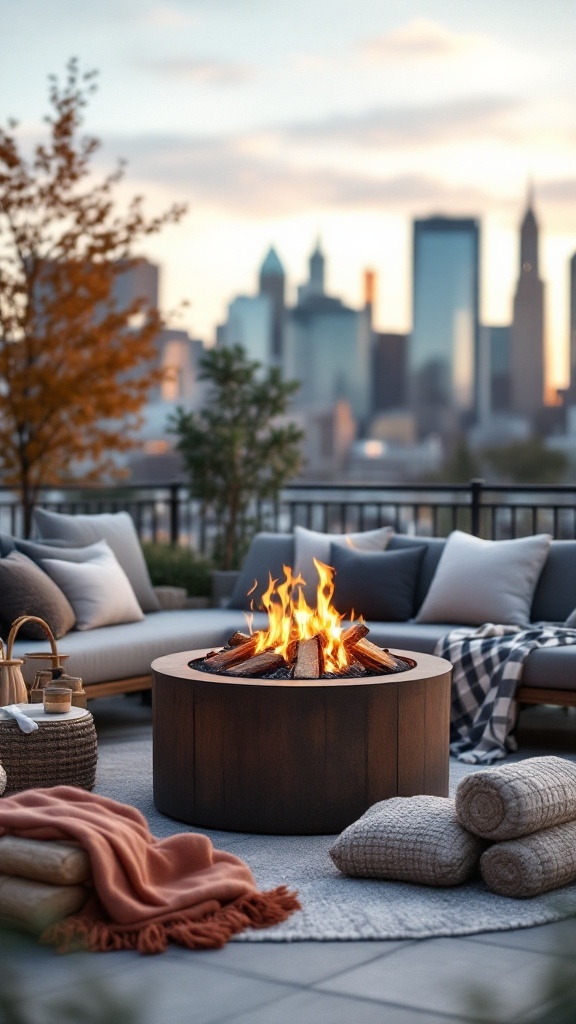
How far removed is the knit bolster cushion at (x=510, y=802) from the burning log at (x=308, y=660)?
0.82 m

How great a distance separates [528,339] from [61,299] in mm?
41110

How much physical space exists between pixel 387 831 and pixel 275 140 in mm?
31490

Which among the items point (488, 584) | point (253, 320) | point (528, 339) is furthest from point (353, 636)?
point (528, 339)

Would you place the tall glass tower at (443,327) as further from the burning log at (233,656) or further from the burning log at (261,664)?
the burning log at (261,664)

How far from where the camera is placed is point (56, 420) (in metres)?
8.43

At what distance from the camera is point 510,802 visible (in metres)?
2.88

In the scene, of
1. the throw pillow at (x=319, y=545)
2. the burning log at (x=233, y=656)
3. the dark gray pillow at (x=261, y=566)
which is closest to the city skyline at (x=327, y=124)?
the dark gray pillow at (x=261, y=566)

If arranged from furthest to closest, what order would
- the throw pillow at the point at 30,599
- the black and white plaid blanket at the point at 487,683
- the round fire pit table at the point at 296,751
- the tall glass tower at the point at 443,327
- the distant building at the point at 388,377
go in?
the tall glass tower at the point at 443,327
the distant building at the point at 388,377
the throw pillow at the point at 30,599
the black and white plaid blanket at the point at 487,683
the round fire pit table at the point at 296,751

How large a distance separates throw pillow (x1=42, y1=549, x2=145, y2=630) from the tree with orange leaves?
297cm

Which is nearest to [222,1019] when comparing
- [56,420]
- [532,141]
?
[56,420]

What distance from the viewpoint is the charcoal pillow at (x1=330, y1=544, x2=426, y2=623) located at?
554 centimetres

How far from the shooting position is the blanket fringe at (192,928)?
2.50 metres

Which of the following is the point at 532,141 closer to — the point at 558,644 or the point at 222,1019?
the point at 558,644

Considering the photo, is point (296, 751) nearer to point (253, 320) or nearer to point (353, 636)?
point (353, 636)
